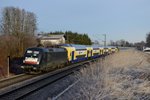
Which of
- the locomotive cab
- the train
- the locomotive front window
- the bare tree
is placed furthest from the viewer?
the bare tree

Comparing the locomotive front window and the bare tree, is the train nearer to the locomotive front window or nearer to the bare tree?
the locomotive front window

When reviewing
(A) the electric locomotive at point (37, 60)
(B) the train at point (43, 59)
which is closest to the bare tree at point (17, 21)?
(B) the train at point (43, 59)

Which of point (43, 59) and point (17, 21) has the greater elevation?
point (17, 21)

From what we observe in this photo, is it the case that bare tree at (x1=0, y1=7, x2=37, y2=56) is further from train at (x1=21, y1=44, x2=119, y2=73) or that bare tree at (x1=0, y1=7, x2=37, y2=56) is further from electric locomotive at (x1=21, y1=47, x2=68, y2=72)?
electric locomotive at (x1=21, y1=47, x2=68, y2=72)

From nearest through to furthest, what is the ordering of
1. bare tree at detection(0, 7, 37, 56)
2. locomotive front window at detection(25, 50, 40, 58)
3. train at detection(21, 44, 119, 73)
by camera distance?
train at detection(21, 44, 119, 73), locomotive front window at detection(25, 50, 40, 58), bare tree at detection(0, 7, 37, 56)

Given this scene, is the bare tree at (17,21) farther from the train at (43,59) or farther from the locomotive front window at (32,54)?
the locomotive front window at (32,54)

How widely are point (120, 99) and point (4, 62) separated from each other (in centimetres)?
1829

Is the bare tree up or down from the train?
up

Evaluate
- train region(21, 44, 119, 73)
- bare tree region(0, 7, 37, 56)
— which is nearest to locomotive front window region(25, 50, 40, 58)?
train region(21, 44, 119, 73)

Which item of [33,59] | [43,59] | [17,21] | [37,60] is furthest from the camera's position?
[17,21]

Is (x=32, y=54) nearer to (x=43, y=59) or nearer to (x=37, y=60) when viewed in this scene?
(x=37, y=60)

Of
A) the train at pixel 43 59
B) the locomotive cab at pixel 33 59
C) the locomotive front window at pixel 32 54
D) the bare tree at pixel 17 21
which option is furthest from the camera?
the bare tree at pixel 17 21

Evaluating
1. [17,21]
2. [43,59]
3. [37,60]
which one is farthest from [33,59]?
[17,21]

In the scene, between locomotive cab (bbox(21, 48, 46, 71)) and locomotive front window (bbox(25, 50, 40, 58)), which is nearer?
locomotive cab (bbox(21, 48, 46, 71))
